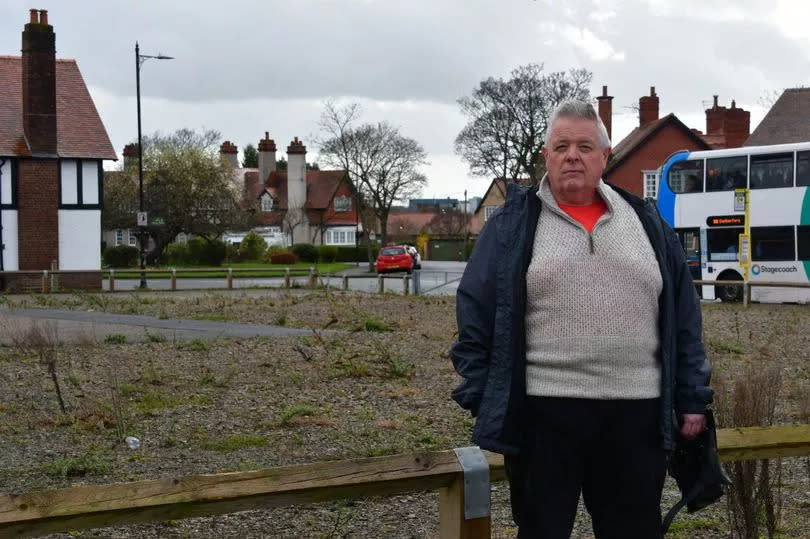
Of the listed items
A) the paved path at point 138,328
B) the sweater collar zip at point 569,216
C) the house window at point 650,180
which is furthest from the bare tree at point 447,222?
the sweater collar zip at point 569,216

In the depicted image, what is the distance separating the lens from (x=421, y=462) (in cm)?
385

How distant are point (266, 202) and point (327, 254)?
25.7 metres

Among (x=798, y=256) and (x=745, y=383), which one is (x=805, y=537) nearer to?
(x=745, y=383)

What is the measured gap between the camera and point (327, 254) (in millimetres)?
73562

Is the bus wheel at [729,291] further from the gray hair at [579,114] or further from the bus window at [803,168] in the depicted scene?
the gray hair at [579,114]

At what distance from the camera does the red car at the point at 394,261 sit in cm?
5428

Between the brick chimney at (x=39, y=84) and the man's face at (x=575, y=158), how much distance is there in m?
37.3

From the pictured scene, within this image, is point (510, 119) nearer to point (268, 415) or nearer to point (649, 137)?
point (649, 137)

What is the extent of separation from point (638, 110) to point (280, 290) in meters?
37.3

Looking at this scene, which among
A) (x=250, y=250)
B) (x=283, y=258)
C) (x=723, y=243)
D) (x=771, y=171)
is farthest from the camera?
(x=250, y=250)

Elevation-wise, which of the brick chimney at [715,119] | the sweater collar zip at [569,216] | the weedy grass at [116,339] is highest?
the brick chimney at [715,119]

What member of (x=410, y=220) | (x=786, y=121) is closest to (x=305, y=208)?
(x=410, y=220)

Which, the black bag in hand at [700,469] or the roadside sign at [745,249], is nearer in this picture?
the black bag in hand at [700,469]

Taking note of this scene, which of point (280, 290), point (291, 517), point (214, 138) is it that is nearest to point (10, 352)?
point (291, 517)
